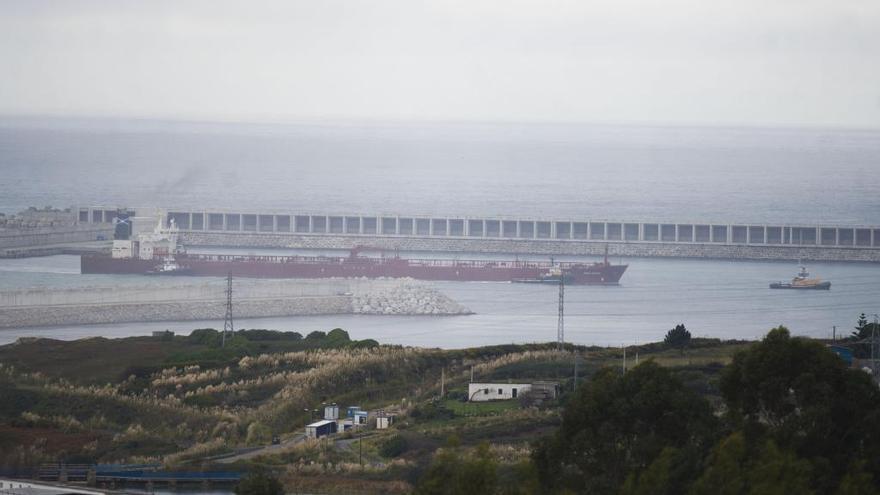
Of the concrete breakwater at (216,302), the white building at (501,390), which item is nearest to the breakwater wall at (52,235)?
the concrete breakwater at (216,302)

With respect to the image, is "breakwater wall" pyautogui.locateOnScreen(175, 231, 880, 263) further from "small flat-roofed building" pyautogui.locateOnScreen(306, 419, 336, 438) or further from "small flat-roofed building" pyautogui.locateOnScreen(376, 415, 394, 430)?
"small flat-roofed building" pyautogui.locateOnScreen(306, 419, 336, 438)

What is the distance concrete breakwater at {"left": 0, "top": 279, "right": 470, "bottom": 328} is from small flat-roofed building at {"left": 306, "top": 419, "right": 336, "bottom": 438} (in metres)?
14.9

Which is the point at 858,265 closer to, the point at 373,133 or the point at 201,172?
the point at 201,172

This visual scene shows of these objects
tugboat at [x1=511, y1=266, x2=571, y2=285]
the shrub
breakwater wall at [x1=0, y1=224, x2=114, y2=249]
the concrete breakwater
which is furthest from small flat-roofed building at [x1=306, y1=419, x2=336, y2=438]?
breakwater wall at [x1=0, y1=224, x2=114, y2=249]

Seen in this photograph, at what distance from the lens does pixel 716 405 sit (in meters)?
13.9

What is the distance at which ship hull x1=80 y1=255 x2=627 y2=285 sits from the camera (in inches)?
1473

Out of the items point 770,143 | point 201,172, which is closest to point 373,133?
point 770,143

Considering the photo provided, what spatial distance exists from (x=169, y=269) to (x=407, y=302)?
8.54 metres

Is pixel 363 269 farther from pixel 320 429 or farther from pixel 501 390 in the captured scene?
pixel 320 429

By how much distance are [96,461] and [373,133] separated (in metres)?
101

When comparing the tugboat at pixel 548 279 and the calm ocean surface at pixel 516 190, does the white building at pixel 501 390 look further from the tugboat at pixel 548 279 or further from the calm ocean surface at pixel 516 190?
the tugboat at pixel 548 279

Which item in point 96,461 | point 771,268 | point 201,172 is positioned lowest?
point 96,461

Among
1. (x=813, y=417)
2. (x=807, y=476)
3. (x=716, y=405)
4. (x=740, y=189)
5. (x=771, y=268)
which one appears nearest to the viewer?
(x=807, y=476)

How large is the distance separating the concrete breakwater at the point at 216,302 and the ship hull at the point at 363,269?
2989 millimetres
